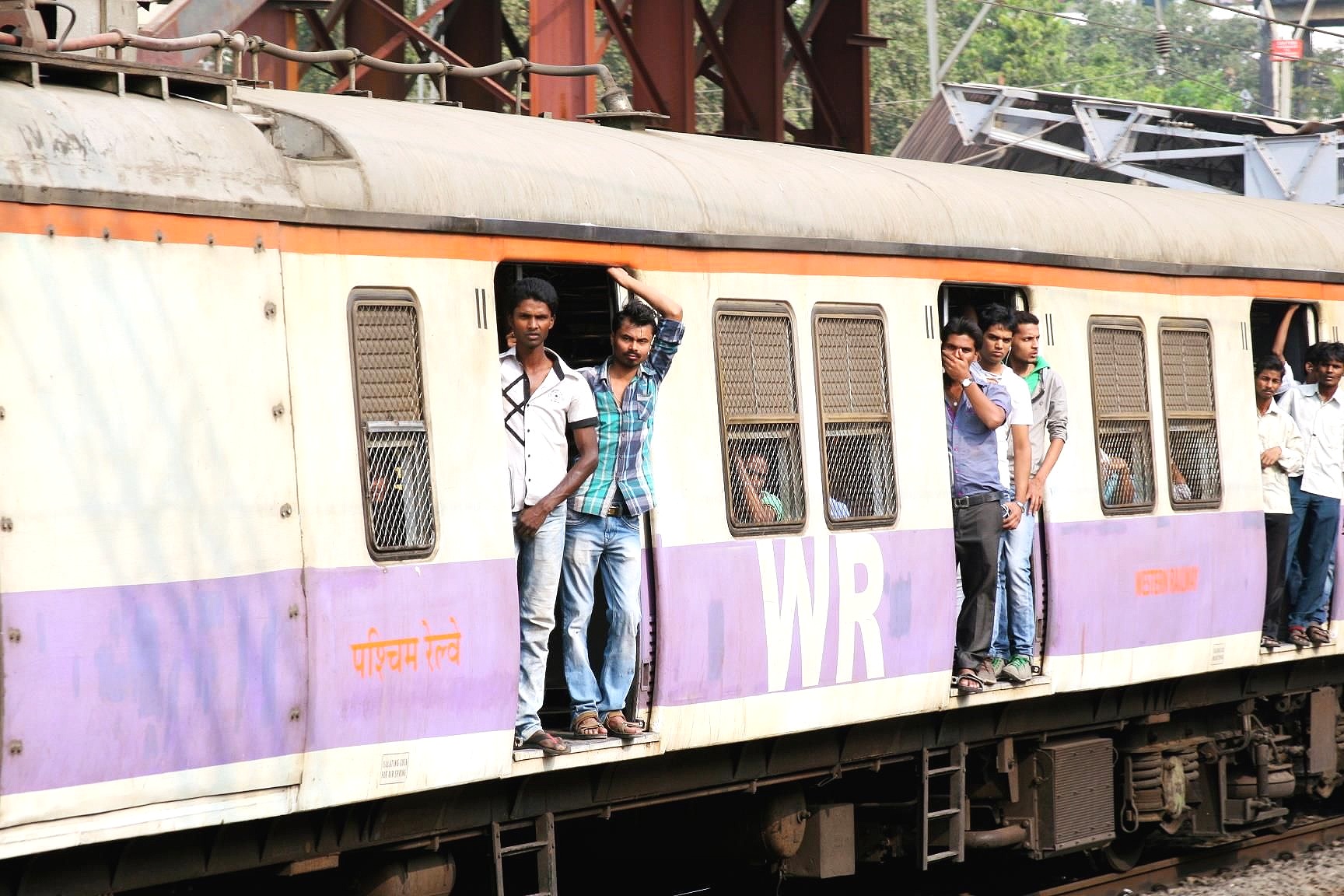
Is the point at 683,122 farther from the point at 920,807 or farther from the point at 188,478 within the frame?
the point at 188,478

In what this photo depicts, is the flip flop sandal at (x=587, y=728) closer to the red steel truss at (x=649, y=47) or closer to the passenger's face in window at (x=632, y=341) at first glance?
the passenger's face in window at (x=632, y=341)

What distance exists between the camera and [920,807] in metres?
9.53

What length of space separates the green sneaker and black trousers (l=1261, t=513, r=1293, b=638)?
2.32 m

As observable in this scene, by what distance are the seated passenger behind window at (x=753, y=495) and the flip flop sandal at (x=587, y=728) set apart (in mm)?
1100

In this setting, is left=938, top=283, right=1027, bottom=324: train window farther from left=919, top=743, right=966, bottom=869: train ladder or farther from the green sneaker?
left=919, top=743, right=966, bottom=869: train ladder

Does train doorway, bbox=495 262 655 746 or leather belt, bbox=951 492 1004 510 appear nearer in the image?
train doorway, bbox=495 262 655 746

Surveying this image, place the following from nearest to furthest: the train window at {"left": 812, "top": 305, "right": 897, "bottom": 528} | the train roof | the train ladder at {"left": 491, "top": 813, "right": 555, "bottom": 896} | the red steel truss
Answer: the train roof
the train ladder at {"left": 491, "top": 813, "right": 555, "bottom": 896}
the train window at {"left": 812, "top": 305, "right": 897, "bottom": 528}
the red steel truss

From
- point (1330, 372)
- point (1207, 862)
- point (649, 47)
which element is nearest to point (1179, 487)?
point (1330, 372)

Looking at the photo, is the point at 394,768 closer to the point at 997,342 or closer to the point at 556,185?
the point at 556,185

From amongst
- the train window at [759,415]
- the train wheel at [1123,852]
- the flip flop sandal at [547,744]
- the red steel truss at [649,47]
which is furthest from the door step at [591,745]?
the red steel truss at [649,47]

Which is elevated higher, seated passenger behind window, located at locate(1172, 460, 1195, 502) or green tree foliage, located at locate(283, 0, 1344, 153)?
green tree foliage, located at locate(283, 0, 1344, 153)

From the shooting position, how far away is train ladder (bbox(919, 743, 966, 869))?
9.52 metres

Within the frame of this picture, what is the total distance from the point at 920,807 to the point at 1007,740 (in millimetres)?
809

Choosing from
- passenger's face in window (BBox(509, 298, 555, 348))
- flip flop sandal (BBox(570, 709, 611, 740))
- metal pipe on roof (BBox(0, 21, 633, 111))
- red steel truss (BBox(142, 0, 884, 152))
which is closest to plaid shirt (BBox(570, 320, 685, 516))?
passenger's face in window (BBox(509, 298, 555, 348))
